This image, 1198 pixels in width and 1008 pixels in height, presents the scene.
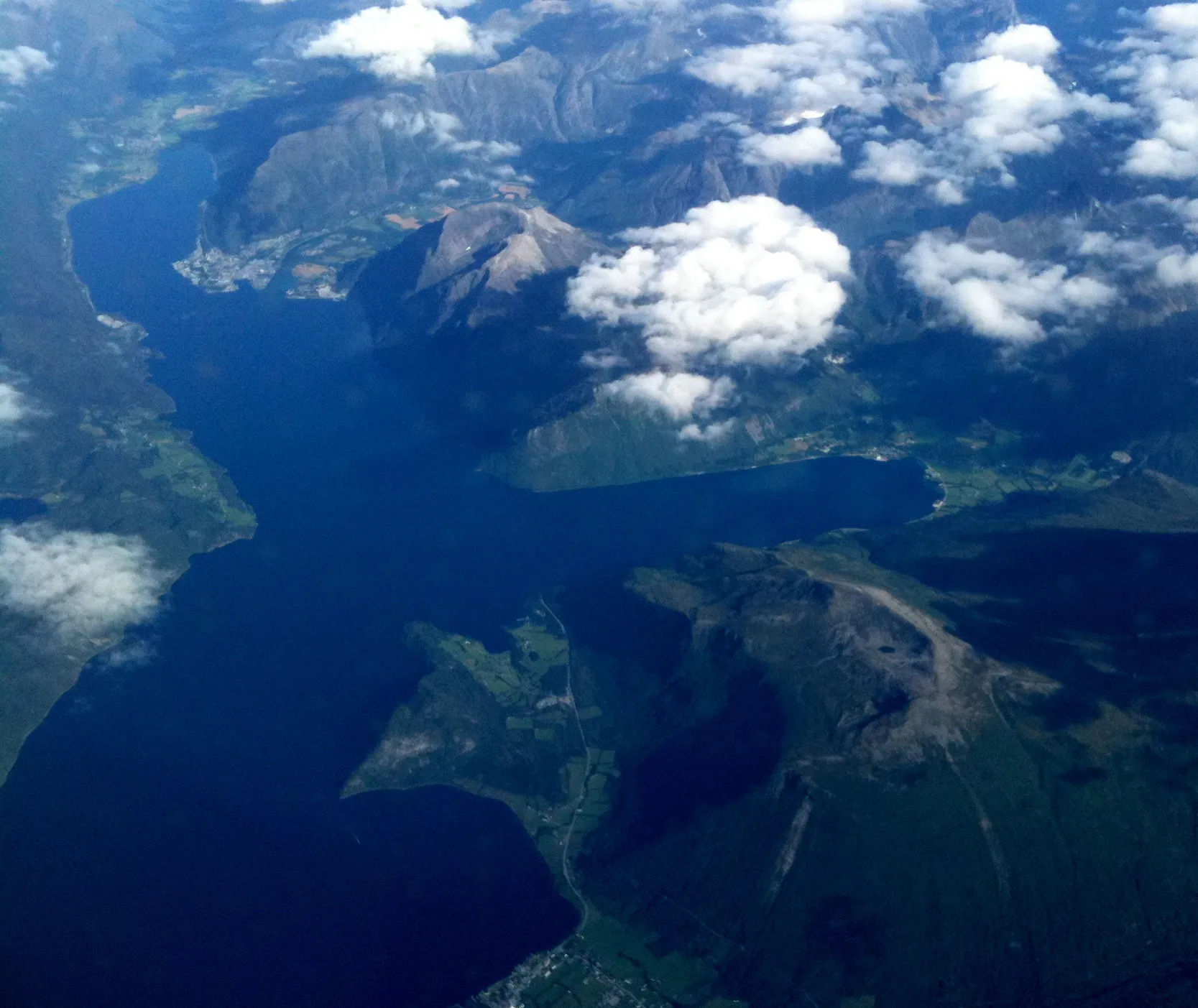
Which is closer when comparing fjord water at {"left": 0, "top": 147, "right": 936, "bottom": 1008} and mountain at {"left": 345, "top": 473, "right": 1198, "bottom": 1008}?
mountain at {"left": 345, "top": 473, "right": 1198, "bottom": 1008}

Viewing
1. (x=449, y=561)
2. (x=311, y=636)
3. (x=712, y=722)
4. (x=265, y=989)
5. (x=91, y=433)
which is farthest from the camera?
(x=91, y=433)

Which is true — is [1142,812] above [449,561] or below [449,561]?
above

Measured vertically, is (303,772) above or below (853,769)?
below

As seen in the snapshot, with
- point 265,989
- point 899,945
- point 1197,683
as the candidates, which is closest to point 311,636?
point 265,989

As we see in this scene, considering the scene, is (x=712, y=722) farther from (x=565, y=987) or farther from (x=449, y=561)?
(x=449, y=561)

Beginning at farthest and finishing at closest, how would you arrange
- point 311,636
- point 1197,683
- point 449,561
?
point 449,561 → point 311,636 → point 1197,683

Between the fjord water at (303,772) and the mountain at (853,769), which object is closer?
the mountain at (853,769)

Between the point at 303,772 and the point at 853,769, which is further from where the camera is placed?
the point at 303,772

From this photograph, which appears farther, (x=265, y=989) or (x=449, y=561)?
(x=449, y=561)
